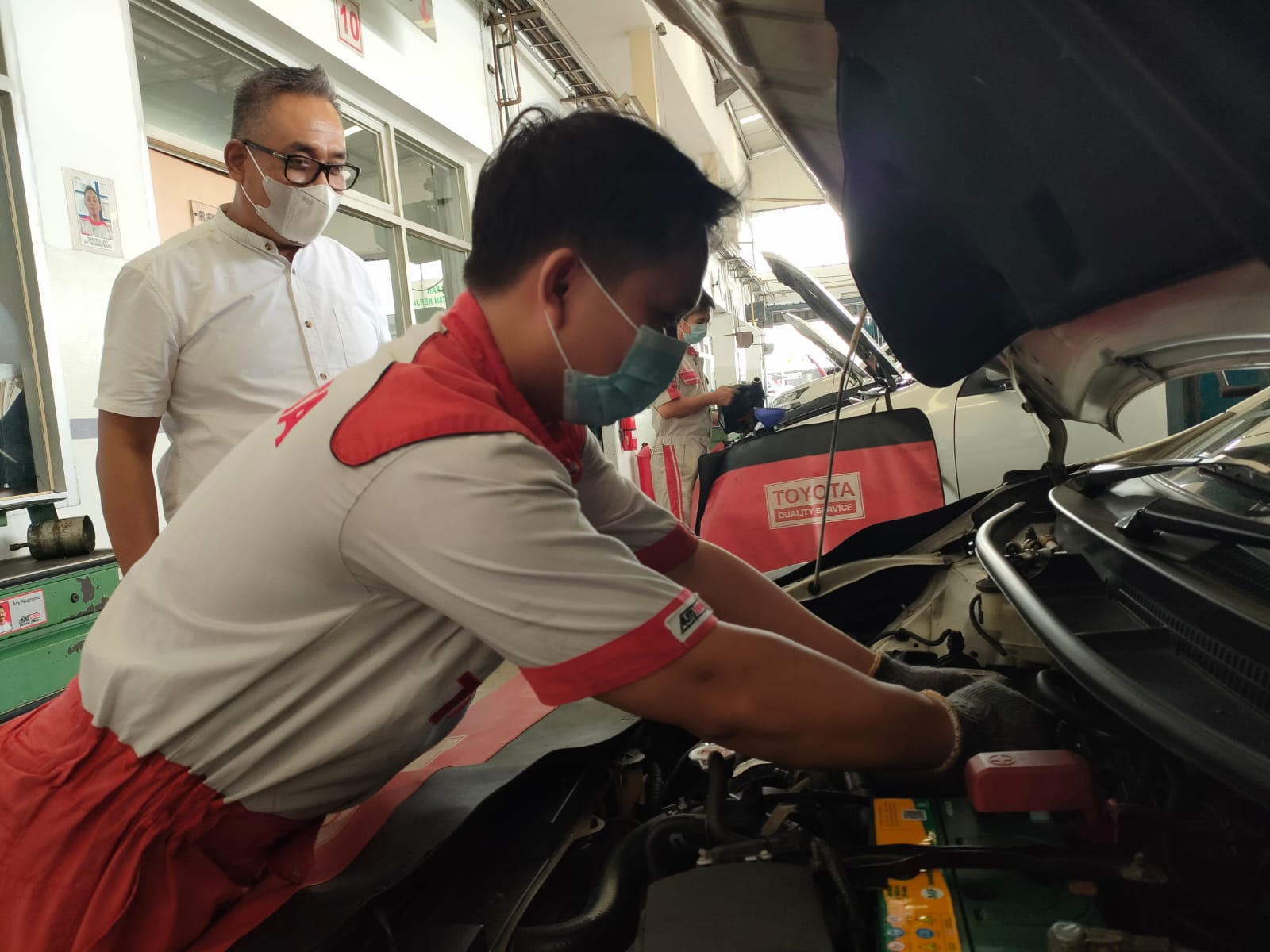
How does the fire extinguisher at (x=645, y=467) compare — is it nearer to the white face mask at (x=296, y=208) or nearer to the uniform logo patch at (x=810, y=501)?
the uniform logo patch at (x=810, y=501)

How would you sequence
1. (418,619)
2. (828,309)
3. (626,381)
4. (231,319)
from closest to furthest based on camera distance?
(418,619)
(626,381)
(231,319)
(828,309)

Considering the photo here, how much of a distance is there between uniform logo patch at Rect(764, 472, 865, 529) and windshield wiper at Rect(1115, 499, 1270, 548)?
1.55 metres

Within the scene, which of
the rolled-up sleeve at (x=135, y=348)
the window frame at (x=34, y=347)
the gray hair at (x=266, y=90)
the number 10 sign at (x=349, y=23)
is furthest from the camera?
the number 10 sign at (x=349, y=23)

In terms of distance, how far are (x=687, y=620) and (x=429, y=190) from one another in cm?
549

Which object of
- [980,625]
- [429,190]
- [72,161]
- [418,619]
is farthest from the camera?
[429,190]

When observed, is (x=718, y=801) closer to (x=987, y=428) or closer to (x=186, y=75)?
(x=987, y=428)

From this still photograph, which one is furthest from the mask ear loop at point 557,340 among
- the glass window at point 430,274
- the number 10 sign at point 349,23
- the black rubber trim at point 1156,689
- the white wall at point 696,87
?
the white wall at point 696,87

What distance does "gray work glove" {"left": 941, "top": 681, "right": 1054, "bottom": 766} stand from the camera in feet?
3.05

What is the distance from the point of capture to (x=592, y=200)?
90 cm

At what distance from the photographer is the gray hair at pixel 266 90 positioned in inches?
66.6

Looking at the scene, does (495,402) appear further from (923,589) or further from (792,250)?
(792,250)

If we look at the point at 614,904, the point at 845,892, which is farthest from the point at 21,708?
the point at 845,892

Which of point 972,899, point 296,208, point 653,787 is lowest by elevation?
point 653,787

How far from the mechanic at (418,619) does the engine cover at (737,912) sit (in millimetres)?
121
